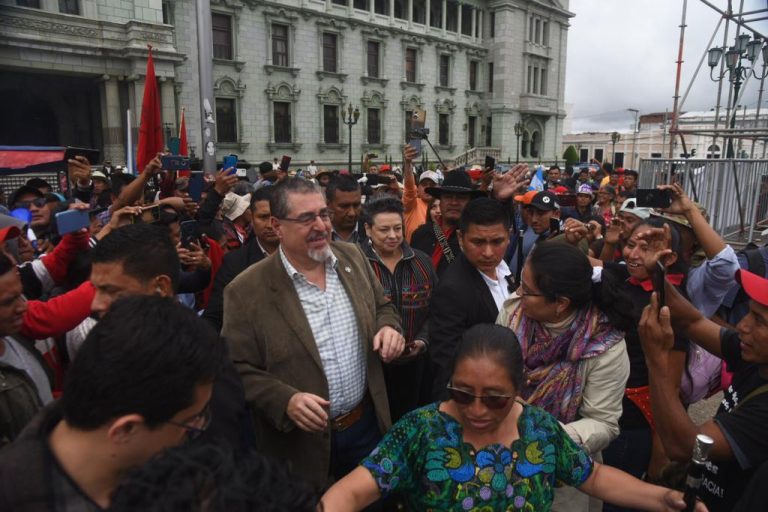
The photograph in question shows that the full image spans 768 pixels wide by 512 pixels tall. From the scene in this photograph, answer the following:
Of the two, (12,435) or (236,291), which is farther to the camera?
(236,291)

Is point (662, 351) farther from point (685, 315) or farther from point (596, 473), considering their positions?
point (685, 315)

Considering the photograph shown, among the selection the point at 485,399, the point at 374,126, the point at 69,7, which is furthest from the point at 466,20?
the point at 485,399

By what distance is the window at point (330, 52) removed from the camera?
103 ft

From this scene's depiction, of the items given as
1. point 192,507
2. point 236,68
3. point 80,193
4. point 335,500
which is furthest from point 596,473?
point 236,68

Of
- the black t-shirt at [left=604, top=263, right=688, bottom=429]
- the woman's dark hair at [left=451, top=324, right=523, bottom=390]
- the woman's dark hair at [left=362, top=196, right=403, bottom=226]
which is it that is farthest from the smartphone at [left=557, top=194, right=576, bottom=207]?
the woman's dark hair at [left=451, top=324, right=523, bottom=390]

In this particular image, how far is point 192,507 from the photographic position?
2.72 ft

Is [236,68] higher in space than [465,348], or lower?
higher

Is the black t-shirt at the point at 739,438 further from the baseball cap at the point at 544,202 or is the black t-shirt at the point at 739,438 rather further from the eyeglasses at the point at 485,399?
the baseball cap at the point at 544,202

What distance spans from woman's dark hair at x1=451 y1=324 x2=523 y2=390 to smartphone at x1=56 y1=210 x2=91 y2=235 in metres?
2.12

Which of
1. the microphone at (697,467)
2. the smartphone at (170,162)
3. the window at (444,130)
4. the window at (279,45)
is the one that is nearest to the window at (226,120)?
the window at (279,45)

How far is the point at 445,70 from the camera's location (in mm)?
37969

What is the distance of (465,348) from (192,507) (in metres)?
1.10

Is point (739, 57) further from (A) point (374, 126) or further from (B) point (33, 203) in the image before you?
(A) point (374, 126)

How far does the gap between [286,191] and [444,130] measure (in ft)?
122
